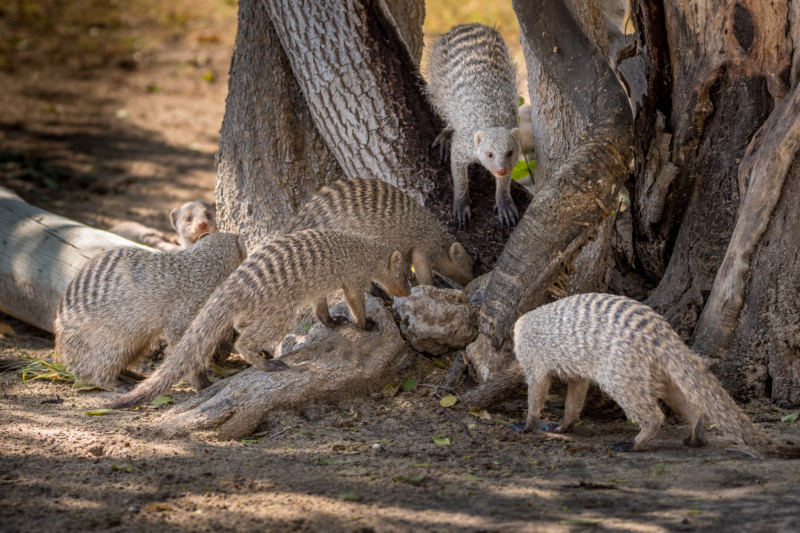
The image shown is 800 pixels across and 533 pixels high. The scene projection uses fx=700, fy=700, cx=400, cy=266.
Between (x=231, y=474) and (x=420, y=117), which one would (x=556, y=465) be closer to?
(x=231, y=474)

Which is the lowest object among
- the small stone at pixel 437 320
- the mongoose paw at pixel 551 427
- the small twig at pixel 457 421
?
the small twig at pixel 457 421

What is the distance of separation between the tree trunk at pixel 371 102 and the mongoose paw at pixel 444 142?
7 cm

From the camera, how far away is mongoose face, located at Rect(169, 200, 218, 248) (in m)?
4.84

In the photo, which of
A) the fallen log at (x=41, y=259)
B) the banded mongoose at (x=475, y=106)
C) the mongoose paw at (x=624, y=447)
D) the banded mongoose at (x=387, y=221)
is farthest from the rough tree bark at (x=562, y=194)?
the fallen log at (x=41, y=259)

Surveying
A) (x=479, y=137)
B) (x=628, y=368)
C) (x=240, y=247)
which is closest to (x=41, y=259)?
(x=240, y=247)

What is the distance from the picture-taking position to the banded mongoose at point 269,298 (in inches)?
127

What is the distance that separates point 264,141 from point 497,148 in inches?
61.2

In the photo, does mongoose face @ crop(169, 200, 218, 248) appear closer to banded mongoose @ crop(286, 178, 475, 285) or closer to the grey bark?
the grey bark

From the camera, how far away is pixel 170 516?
2.18m

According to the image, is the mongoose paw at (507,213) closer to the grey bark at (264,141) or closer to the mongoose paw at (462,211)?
the mongoose paw at (462,211)

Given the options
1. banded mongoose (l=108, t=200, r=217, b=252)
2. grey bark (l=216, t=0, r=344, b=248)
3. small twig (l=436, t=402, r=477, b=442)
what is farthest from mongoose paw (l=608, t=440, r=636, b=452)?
banded mongoose (l=108, t=200, r=217, b=252)

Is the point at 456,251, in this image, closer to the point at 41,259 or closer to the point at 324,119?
the point at 324,119

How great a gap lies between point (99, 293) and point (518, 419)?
2.33 meters

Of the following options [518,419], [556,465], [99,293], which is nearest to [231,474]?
[556,465]
